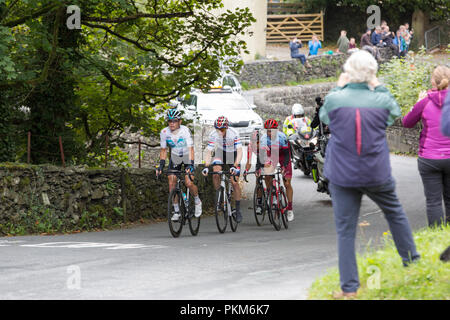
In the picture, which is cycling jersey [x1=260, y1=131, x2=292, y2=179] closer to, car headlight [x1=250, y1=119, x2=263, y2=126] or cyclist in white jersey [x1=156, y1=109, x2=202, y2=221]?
cyclist in white jersey [x1=156, y1=109, x2=202, y2=221]

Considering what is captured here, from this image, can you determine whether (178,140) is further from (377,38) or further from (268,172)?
(377,38)

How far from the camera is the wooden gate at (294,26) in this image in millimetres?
59219

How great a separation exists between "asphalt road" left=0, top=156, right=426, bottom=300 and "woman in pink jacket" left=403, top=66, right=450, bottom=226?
4.23ft

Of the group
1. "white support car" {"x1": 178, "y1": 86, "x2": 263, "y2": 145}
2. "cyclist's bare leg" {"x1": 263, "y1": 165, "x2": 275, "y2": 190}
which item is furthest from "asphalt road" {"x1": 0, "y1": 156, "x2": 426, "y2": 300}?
"white support car" {"x1": 178, "y1": 86, "x2": 263, "y2": 145}

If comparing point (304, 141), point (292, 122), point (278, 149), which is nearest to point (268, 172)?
point (278, 149)

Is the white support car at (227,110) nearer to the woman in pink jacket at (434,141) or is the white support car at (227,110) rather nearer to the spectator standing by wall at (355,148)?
the woman in pink jacket at (434,141)

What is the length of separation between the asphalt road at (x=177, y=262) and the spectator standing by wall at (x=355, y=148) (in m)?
0.72

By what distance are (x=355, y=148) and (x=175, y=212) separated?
787 centimetres

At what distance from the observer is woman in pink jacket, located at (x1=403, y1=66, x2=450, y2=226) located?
9.62 metres

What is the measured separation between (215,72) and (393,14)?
132ft

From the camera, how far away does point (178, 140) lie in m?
14.4
